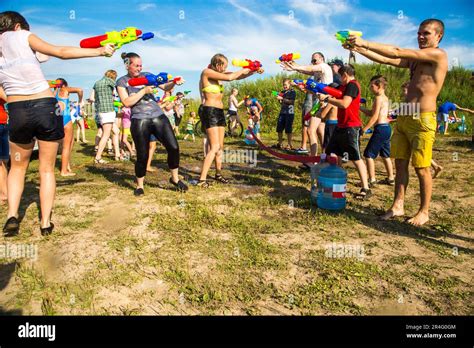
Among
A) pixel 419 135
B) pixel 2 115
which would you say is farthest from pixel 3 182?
pixel 419 135

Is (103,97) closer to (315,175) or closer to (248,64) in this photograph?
(248,64)

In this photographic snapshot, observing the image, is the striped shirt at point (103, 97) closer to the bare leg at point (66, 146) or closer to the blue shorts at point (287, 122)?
the bare leg at point (66, 146)

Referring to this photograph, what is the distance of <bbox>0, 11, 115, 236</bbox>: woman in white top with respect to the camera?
11.7 ft

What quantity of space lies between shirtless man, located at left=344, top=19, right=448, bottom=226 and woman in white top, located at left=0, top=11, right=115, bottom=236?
3244 mm

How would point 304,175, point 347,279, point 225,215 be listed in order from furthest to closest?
point 304,175
point 225,215
point 347,279

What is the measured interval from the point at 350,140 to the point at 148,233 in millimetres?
3587

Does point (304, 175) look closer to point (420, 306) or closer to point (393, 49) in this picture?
point (393, 49)

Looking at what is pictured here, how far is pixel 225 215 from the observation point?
15.6 feet

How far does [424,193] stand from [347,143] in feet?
5.01

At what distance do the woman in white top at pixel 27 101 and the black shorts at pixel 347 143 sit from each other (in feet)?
12.4

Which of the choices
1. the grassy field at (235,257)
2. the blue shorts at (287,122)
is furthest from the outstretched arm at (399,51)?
the blue shorts at (287,122)

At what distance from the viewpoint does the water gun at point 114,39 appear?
3807mm

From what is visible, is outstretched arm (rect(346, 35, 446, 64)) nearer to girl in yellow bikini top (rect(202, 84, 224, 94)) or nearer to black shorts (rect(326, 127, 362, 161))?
black shorts (rect(326, 127, 362, 161))

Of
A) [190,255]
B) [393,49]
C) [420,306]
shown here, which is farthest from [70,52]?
[420,306]
